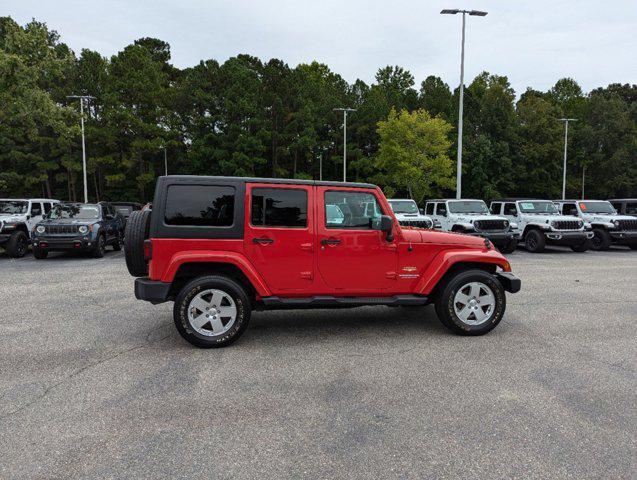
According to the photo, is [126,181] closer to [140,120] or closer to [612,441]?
[140,120]

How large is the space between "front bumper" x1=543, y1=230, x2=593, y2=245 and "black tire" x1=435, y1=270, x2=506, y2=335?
37.3 ft

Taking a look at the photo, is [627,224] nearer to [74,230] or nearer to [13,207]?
[74,230]

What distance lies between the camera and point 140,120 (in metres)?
42.2

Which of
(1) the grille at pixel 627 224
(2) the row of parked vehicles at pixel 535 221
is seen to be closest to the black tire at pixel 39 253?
(2) the row of parked vehicles at pixel 535 221

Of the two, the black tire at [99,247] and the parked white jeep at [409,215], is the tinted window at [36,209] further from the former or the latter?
the parked white jeep at [409,215]

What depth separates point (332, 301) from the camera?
213 inches

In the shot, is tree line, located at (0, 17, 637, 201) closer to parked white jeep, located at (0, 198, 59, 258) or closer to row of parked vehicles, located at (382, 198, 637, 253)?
row of parked vehicles, located at (382, 198, 637, 253)

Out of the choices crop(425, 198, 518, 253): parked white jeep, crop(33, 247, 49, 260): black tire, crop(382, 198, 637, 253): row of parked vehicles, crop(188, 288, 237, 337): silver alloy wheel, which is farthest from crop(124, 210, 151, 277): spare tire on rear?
crop(425, 198, 518, 253): parked white jeep

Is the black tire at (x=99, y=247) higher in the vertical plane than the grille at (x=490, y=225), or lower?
lower

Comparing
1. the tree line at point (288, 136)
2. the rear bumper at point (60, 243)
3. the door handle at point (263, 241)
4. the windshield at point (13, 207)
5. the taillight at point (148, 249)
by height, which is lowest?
the rear bumper at point (60, 243)

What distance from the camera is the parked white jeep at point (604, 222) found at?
1661 cm

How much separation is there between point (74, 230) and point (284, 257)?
1091 centimetres

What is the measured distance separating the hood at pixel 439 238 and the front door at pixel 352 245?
0.90 ft

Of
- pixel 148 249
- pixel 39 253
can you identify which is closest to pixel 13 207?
pixel 39 253
